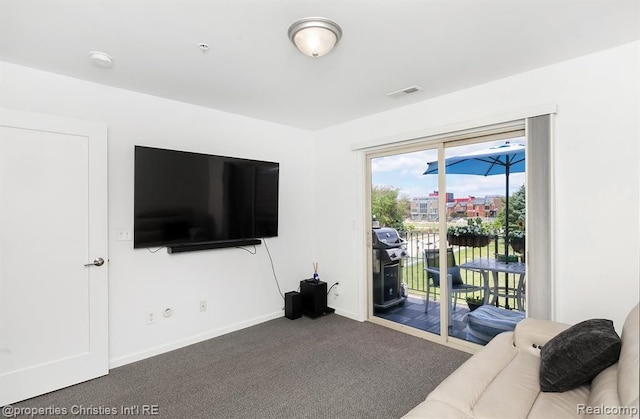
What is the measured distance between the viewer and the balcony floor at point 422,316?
3.29 m

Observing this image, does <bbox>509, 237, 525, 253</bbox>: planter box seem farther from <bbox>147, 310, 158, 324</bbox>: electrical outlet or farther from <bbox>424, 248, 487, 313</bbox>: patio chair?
<bbox>147, 310, 158, 324</bbox>: electrical outlet

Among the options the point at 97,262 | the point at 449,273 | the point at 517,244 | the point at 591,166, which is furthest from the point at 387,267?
the point at 97,262

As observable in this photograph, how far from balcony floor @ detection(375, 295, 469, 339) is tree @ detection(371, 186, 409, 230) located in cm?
89

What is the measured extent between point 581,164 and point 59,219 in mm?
3968

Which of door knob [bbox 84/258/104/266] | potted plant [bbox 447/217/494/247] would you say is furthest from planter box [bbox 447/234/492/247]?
door knob [bbox 84/258/104/266]

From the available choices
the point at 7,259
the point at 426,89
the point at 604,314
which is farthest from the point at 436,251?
the point at 7,259

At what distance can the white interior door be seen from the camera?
7.73ft

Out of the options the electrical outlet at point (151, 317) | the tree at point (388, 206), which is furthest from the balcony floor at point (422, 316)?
the electrical outlet at point (151, 317)

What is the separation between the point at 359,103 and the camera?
340cm

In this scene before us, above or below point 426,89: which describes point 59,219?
below

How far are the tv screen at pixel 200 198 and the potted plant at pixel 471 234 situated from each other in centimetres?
196

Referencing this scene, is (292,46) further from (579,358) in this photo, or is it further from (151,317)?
(151,317)

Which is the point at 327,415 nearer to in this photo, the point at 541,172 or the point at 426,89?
the point at 541,172

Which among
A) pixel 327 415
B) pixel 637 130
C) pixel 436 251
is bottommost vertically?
pixel 327 415
